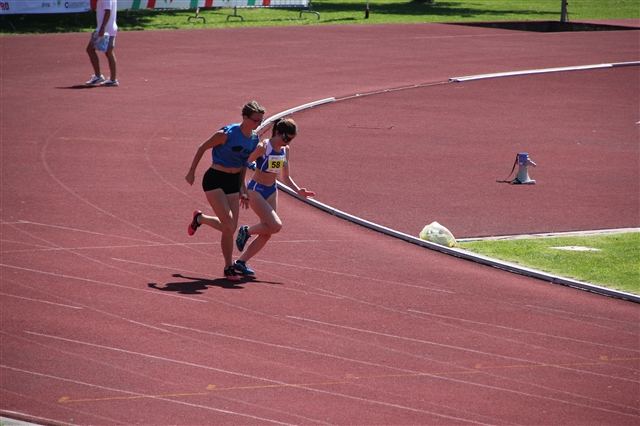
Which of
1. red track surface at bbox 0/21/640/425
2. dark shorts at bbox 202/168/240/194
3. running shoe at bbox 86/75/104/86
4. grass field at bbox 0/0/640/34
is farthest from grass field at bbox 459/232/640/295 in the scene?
grass field at bbox 0/0/640/34

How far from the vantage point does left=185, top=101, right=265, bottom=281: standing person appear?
9938mm

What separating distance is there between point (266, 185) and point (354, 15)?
95.7 feet

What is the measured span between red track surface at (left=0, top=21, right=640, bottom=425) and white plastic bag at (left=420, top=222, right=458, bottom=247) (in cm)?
34

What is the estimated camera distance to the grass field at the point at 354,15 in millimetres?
32656

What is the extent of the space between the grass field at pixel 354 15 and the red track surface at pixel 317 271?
9530mm

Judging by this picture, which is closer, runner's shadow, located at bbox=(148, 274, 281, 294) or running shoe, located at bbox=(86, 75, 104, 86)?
runner's shadow, located at bbox=(148, 274, 281, 294)

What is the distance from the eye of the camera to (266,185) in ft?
33.9

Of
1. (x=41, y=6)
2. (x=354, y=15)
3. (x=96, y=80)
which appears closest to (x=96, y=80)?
(x=96, y=80)

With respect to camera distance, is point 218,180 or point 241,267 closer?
point 218,180

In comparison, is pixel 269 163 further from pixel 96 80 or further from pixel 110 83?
pixel 96 80

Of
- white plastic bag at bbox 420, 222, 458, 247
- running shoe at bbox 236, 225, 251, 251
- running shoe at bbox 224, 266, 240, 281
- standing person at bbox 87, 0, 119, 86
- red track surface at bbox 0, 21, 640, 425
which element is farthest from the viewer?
standing person at bbox 87, 0, 119, 86

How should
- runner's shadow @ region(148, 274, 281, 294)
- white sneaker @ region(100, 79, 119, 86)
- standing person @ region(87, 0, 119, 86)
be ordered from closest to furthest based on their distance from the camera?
1. runner's shadow @ region(148, 274, 281, 294)
2. standing person @ region(87, 0, 119, 86)
3. white sneaker @ region(100, 79, 119, 86)

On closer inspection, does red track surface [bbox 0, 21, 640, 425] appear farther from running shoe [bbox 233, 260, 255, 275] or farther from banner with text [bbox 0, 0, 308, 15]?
banner with text [bbox 0, 0, 308, 15]

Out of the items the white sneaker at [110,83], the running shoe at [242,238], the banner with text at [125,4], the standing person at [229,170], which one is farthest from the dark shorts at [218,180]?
the banner with text at [125,4]
